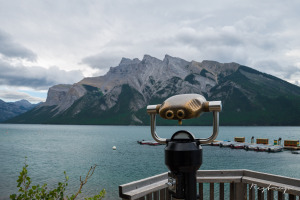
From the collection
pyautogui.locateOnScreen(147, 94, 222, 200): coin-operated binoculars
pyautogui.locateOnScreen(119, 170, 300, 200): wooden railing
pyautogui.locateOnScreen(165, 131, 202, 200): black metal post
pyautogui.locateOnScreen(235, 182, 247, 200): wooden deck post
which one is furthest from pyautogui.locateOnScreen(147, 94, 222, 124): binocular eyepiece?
pyautogui.locateOnScreen(235, 182, 247, 200): wooden deck post

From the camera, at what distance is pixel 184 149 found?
1875 millimetres

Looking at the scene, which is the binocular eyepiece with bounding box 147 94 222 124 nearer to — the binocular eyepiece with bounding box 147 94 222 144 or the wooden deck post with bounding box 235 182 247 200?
the binocular eyepiece with bounding box 147 94 222 144

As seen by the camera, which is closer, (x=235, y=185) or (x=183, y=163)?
(x=183, y=163)

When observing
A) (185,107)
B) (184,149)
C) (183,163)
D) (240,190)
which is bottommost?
(240,190)

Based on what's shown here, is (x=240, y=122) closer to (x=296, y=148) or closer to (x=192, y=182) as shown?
(x=296, y=148)

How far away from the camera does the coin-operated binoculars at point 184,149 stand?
1.86 m

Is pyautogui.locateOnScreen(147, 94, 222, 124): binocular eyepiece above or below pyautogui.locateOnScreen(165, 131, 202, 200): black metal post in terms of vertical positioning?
above

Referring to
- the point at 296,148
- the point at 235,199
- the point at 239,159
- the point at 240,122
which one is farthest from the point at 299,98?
the point at 235,199

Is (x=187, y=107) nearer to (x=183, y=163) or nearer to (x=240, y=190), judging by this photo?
(x=183, y=163)

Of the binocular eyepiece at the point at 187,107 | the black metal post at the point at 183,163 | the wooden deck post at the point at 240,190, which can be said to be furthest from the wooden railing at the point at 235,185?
the binocular eyepiece at the point at 187,107

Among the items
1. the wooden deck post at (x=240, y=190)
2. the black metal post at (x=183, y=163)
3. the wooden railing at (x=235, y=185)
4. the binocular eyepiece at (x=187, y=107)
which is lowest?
the wooden deck post at (x=240, y=190)

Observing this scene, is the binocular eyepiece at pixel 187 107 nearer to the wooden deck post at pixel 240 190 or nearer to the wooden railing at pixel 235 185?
the wooden railing at pixel 235 185

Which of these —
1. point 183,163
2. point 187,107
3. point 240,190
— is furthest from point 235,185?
point 187,107

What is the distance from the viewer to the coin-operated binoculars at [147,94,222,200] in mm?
1864
